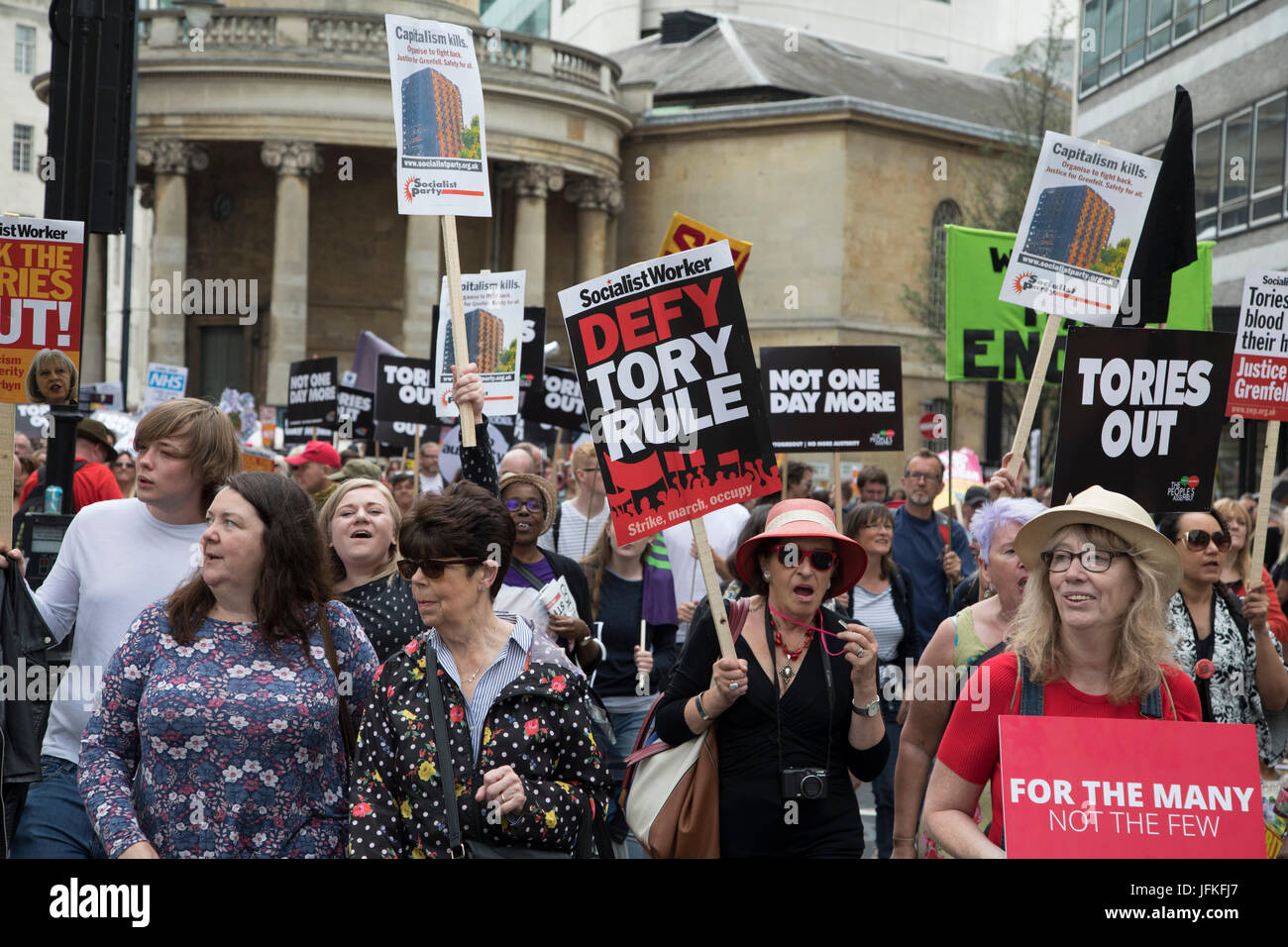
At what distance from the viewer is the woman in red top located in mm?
3721

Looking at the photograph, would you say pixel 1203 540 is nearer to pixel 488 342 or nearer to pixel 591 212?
pixel 488 342

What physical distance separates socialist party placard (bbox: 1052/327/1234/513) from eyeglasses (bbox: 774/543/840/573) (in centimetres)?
164

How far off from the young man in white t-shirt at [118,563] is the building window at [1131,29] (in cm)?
2356

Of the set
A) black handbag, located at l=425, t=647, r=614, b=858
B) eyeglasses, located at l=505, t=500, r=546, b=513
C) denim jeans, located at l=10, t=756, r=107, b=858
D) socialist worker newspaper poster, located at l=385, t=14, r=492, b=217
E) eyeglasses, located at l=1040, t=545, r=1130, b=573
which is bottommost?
denim jeans, located at l=10, t=756, r=107, b=858

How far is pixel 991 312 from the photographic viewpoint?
11.8m

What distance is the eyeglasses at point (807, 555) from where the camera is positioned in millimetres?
5004

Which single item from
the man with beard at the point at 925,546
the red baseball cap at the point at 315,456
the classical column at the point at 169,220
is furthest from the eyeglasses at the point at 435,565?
the classical column at the point at 169,220

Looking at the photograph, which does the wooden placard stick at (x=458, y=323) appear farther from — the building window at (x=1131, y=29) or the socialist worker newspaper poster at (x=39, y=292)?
the building window at (x=1131, y=29)

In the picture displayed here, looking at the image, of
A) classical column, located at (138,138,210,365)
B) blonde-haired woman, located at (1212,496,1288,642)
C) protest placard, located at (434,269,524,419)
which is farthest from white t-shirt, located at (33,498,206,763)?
classical column, located at (138,138,210,365)

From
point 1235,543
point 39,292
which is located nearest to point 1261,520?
point 1235,543

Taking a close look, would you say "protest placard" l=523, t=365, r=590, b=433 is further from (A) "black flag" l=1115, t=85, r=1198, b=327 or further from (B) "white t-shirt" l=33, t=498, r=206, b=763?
(B) "white t-shirt" l=33, t=498, r=206, b=763

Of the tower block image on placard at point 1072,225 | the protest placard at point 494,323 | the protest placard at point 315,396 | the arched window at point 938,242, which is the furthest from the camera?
the arched window at point 938,242
